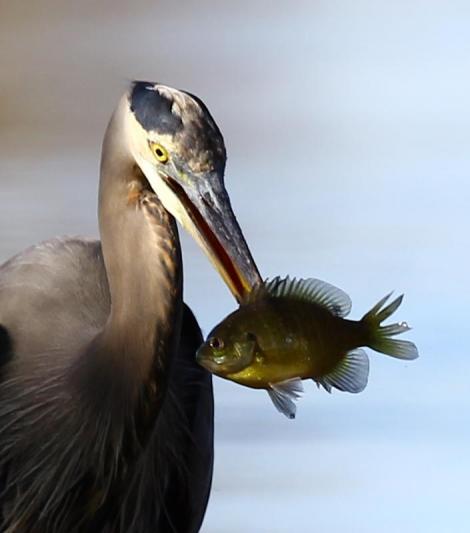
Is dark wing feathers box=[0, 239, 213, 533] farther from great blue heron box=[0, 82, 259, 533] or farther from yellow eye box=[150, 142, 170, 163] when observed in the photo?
yellow eye box=[150, 142, 170, 163]

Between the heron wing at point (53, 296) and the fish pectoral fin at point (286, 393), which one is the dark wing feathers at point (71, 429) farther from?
the fish pectoral fin at point (286, 393)

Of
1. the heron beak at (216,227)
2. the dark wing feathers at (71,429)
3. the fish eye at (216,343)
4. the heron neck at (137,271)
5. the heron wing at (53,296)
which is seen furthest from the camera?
the heron wing at (53,296)

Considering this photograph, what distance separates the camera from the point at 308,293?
294 cm

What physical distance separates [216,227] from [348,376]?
352 millimetres

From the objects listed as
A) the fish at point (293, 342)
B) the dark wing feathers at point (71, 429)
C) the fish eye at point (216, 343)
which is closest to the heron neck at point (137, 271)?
the dark wing feathers at point (71, 429)

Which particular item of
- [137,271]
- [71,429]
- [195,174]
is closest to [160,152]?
[195,174]

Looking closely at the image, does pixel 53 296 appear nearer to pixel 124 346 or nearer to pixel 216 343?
pixel 124 346

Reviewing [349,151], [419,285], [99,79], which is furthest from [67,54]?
[419,285]

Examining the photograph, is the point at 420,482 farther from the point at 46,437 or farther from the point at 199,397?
the point at 46,437

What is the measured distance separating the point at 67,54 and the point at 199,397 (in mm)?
4421

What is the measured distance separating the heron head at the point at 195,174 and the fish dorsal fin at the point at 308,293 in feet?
0.36

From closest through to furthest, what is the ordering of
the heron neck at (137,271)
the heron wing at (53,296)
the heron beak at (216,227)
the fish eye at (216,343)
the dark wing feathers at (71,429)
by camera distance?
the fish eye at (216,343), the heron beak at (216,227), the heron neck at (137,271), the dark wing feathers at (71,429), the heron wing at (53,296)

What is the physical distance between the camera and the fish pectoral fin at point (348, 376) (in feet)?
9.55

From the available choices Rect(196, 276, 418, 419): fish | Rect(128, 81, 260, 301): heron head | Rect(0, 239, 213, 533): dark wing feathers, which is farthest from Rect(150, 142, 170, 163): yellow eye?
Rect(0, 239, 213, 533): dark wing feathers
